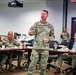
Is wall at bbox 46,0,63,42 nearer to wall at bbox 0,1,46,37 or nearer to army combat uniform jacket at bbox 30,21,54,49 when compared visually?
wall at bbox 0,1,46,37

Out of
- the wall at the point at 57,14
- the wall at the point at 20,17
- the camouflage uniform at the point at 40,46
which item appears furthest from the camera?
the wall at the point at 20,17

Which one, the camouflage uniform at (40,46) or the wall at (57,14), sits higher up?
the wall at (57,14)

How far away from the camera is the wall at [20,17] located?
12469 mm

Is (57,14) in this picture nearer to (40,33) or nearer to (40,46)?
(40,33)

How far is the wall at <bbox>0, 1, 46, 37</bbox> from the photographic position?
12.5 m

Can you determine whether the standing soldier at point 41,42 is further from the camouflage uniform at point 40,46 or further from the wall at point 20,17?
the wall at point 20,17

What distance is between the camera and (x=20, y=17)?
13000 millimetres

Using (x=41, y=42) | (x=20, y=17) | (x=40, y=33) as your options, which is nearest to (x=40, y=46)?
(x=41, y=42)

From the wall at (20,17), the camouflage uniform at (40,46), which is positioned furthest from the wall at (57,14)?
the camouflage uniform at (40,46)

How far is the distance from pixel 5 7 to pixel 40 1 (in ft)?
8.83

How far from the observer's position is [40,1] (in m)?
12.2

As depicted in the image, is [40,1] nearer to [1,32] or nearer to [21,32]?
[21,32]

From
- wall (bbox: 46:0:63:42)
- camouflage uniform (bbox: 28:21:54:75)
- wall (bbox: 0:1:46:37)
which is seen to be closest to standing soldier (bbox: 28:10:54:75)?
camouflage uniform (bbox: 28:21:54:75)

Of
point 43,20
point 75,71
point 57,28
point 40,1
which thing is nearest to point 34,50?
point 43,20
